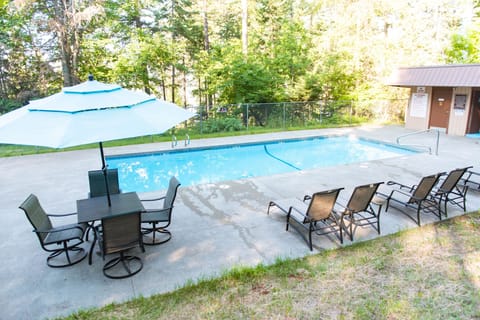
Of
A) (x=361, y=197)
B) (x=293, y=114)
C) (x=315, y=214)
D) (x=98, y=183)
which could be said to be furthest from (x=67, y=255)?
(x=293, y=114)

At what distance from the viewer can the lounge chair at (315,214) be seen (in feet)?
14.2

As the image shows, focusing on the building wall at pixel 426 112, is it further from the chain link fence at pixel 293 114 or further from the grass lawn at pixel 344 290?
the grass lawn at pixel 344 290

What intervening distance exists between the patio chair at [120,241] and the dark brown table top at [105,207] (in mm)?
358

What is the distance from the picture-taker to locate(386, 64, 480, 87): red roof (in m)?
11.7

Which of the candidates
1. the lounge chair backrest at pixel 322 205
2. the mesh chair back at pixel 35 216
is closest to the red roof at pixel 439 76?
the lounge chair backrest at pixel 322 205

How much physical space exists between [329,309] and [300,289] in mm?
397

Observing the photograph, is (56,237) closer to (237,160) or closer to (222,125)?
(237,160)

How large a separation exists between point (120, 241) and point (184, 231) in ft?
4.49

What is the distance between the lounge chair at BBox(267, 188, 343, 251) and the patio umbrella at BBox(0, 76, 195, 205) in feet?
7.01

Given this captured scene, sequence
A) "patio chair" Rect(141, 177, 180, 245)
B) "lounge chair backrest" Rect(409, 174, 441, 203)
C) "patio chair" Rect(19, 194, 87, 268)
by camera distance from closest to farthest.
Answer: "patio chair" Rect(19, 194, 87, 268)
"patio chair" Rect(141, 177, 180, 245)
"lounge chair backrest" Rect(409, 174, 441, 203)

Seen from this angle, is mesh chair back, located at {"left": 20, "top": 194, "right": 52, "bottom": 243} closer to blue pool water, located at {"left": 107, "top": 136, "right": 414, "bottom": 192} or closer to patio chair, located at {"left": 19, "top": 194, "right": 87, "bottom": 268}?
patio chair, located at {"left": 19, "top": 194, "right": 87, "bottom": 268}

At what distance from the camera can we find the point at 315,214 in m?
4.43

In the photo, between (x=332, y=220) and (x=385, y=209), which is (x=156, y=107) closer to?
(x=332, y=220)

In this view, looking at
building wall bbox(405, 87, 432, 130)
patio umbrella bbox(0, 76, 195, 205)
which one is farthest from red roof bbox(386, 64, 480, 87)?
patio umbrella bbox(0, 76, 195, 205)
